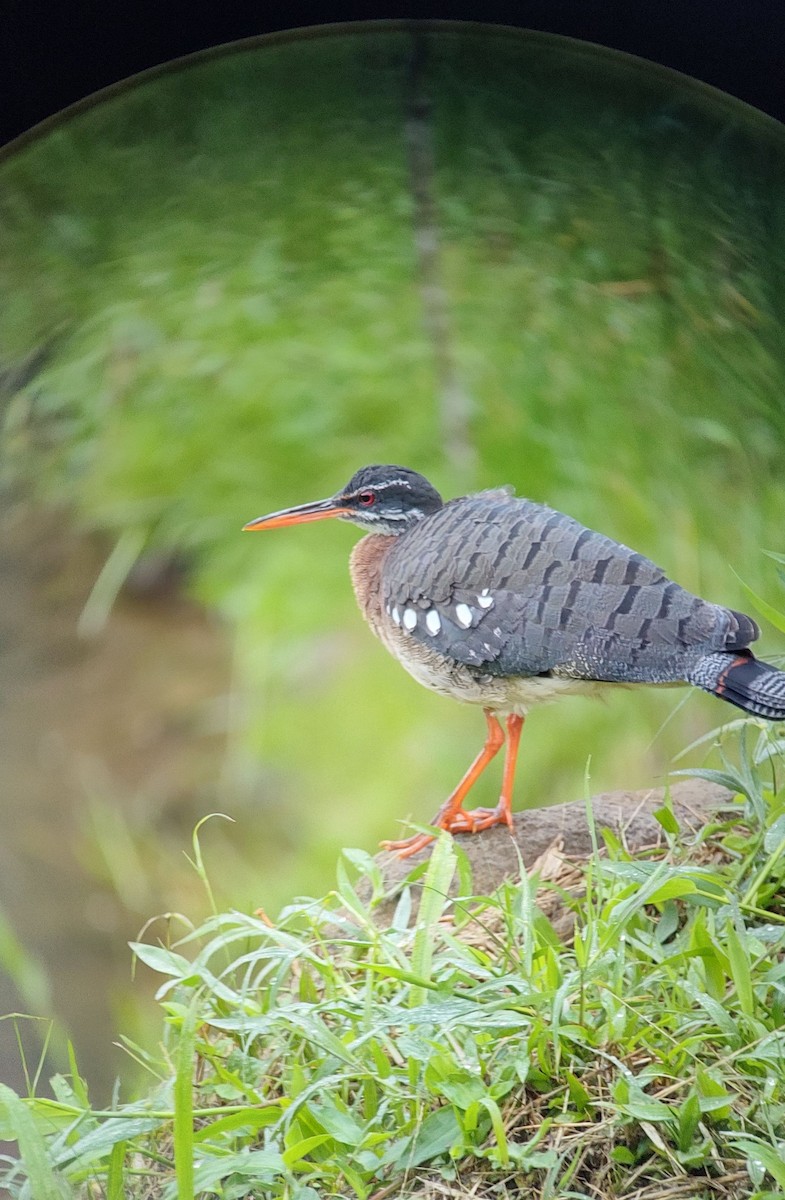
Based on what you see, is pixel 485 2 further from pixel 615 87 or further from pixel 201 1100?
pixel 201 1100

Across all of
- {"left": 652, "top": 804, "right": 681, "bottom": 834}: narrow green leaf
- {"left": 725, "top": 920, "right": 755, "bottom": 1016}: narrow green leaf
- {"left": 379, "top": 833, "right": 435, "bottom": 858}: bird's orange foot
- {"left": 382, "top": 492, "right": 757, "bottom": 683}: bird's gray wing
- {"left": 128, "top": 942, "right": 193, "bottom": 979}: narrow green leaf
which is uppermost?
{"left": 382, "top": 492, "right": 757, "bottom": 683}: bird's gray wing

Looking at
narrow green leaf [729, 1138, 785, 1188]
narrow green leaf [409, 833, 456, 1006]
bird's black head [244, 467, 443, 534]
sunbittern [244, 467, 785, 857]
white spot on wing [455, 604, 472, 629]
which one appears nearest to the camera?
narrow green leaf [729, 1138, 785, 1188]

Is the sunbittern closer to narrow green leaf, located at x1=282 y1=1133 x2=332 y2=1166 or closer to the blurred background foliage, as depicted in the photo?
the blurred background foliage

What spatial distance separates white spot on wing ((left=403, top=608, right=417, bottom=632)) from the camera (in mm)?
1924

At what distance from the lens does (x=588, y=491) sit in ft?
6.20

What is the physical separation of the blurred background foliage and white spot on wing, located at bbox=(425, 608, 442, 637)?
0.21 meters

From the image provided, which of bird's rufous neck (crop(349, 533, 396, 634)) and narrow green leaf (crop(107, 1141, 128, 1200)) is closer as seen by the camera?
narrow green leaf (crop(107, 1141, 128, 1200))

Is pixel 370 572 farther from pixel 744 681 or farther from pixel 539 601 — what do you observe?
pixel 744 681

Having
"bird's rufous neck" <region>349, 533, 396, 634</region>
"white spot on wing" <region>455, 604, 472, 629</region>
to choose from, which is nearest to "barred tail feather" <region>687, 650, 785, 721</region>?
"white spot on wing" <region>455, 604, 472, 629</region>

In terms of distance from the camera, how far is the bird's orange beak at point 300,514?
6.33ft

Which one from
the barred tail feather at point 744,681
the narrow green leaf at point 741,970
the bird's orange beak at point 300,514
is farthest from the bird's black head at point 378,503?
the narrow green leaf at point 741,970

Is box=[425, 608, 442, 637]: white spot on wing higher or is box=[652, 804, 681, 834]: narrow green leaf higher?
box=[425, 608, 442, 637]: white spot on wing

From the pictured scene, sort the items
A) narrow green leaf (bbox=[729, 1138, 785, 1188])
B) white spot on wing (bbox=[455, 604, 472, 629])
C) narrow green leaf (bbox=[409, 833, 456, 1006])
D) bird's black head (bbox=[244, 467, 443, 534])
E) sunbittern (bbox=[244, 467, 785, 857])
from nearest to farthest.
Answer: narrow green leaf (bbox=[729, 1138, 785, 1188])
narrow green leaf (bbox=[409, 833, 456, 1006])
sunbittern (bbox=[244, 467, 785, 857])
white spot on wing (bbox=[455, 604, 472, 629])
bird's black head (bbox=[244, 467, 443, 534])

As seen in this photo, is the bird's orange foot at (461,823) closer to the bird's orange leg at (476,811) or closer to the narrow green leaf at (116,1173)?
the bird's orange leg at (476,811)
